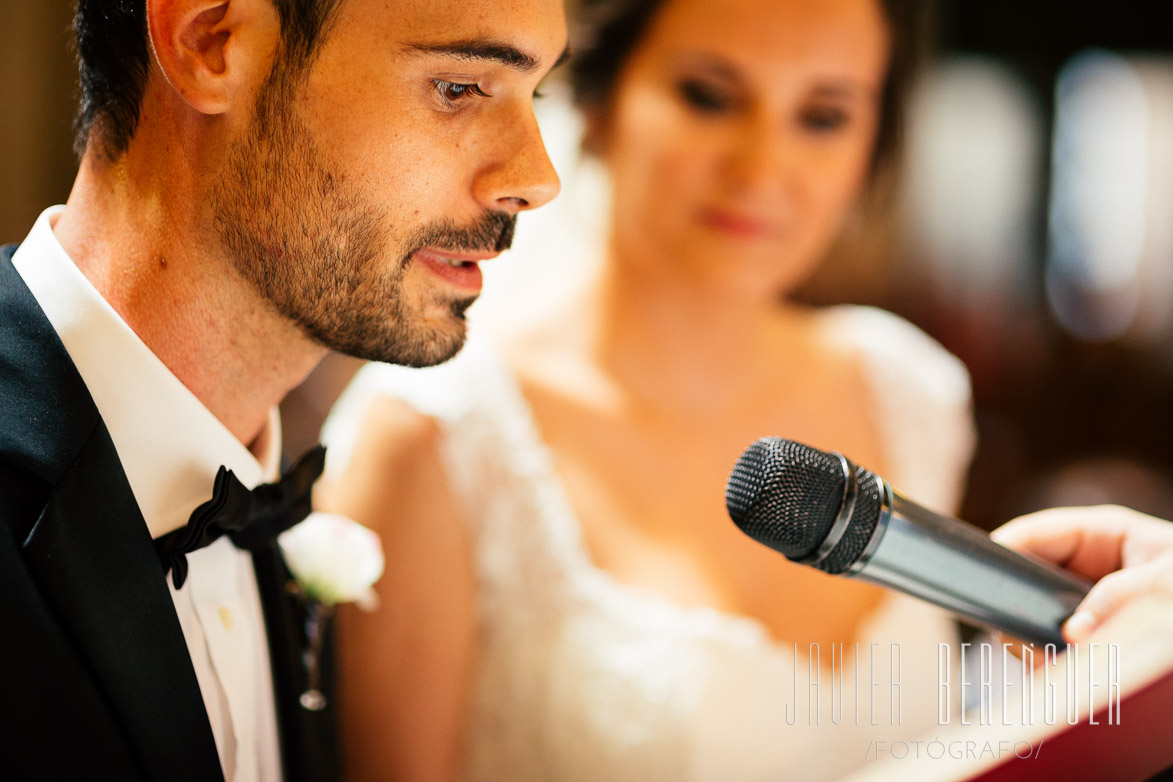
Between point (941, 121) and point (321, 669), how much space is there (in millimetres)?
5780

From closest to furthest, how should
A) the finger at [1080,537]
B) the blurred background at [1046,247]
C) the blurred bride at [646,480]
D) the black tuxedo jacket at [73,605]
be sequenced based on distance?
the black tuxedo jacket at [73,605], the finger at [1080,537], the blurred bride at [646,480], the blurred background at [1046,247]

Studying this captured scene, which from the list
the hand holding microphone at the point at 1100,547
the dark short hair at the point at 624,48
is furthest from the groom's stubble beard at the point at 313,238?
the dark short hair at the point at 624,48

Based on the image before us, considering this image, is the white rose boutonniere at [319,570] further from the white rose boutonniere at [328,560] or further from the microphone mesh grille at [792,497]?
the microphone mesh grille at [792,497]

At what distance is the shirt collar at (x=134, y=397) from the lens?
0.83 m

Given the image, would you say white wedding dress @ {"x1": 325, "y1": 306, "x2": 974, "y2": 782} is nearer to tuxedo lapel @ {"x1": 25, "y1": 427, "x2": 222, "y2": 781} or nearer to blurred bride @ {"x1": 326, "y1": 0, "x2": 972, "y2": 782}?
blurred bride @ {"x1": 326, "y1": 0, "x2": 972, "y2": 782}

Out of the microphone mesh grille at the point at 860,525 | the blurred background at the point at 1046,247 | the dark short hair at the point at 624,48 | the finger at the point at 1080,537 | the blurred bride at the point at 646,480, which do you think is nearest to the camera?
the microphone mesh grille at the point at 860,525

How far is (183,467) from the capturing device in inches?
35.3

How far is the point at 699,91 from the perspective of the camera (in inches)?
65.3

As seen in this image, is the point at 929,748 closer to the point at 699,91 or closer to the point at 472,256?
the point at 472,256

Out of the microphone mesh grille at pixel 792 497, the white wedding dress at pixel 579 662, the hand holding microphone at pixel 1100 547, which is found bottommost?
the white wedding dress at pixel 579 662

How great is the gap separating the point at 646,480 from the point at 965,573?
930 mm

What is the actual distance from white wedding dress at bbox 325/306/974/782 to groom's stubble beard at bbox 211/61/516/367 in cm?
72

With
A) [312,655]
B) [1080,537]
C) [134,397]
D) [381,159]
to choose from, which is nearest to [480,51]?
[381,159]

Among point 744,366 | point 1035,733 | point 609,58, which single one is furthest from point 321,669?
point 609,58
